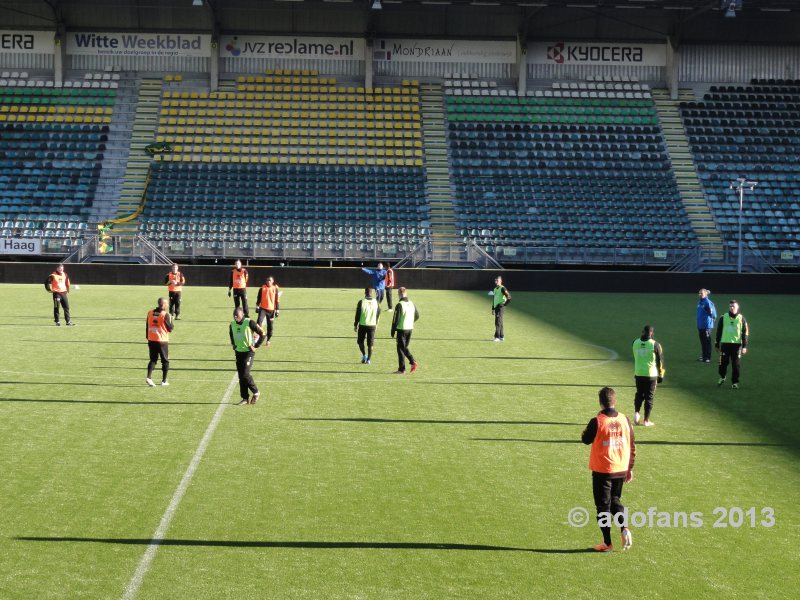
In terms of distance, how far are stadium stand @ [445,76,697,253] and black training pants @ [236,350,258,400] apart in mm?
34476

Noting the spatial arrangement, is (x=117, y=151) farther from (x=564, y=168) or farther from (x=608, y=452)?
(x=608, y=452)

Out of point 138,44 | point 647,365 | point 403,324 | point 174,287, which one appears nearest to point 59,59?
point 138,44

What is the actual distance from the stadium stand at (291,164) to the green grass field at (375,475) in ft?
89.5

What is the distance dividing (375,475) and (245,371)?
5.11m

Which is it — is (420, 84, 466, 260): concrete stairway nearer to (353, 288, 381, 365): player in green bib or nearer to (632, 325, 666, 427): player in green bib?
(353, 288, 381, 365): player in green bib

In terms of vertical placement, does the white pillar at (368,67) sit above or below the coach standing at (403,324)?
above

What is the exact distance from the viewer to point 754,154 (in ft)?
196

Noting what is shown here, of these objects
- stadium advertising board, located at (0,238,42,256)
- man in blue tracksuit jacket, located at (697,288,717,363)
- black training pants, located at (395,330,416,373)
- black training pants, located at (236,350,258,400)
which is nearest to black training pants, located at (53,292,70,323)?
black training pants, located at (395,330,416,373)

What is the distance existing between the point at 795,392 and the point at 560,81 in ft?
149

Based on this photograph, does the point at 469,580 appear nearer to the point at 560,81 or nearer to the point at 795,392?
the point at 795,392

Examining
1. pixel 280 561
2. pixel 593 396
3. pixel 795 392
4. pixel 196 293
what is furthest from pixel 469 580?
pixel 196 293

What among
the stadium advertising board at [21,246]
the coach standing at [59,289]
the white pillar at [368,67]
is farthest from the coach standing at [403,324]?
the white pillar at [368,67]

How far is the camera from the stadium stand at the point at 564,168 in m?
53.4

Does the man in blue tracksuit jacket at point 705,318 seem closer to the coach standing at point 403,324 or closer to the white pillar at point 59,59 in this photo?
the coach standing at point 403,324
